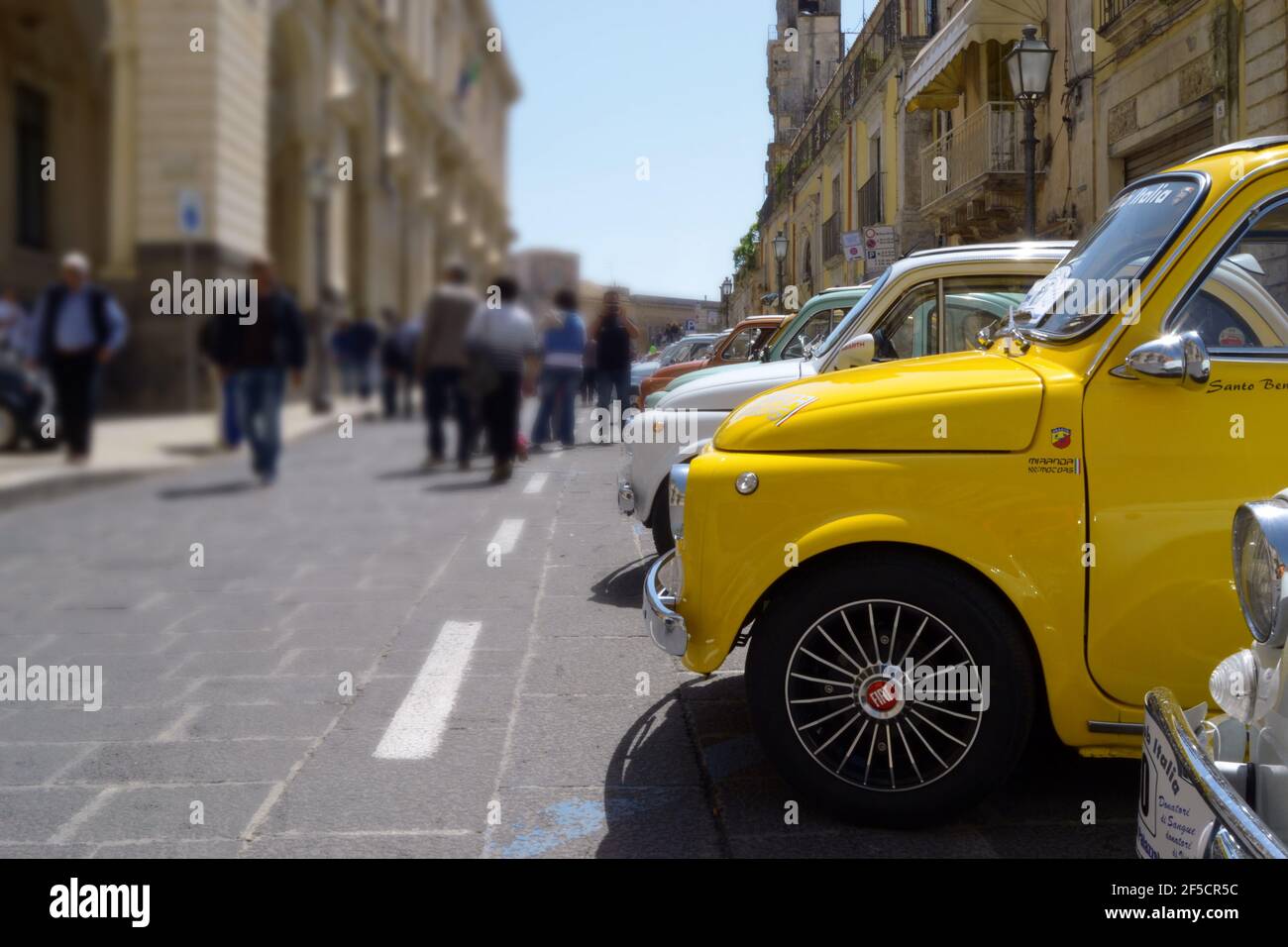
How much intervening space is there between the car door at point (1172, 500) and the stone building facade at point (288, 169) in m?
3.36

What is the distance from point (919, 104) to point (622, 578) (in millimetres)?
3974

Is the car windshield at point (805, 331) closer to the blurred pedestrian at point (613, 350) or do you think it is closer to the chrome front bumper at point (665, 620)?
the blurred pedestrian at point (613, 350)

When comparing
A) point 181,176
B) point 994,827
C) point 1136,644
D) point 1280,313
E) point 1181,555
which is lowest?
point 994,827

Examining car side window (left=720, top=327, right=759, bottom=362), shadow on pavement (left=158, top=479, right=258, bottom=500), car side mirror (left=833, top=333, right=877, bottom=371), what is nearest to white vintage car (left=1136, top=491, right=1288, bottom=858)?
car side mirror (left=833, top=333, right=877, bottom=371)

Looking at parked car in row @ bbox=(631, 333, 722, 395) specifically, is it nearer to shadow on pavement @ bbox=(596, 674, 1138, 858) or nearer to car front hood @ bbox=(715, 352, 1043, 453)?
shadow on pavement @ bbox=(596, 674, 1138, 858)

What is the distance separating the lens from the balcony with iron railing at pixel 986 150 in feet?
38.6

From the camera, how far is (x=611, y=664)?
4.98 metres

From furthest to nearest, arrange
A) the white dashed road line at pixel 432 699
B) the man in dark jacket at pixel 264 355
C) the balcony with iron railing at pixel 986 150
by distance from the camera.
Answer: the balcony with iron railing at pixel 986 150 → the man in dark jacket at pixel 264 355 → the white dashed road line at pixel 432 699

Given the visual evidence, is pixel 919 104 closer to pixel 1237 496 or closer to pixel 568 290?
pixel 568 290

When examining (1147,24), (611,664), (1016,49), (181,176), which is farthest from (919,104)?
(1147,24)

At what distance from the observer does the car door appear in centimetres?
305

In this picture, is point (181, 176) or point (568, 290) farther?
point (181, 176)

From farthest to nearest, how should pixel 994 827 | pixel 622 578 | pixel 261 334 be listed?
pixel 261 334 → pixel 622 578 → pixel 994 827

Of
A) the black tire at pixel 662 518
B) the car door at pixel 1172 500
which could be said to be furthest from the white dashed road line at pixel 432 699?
the car door at pixel 1172 500
